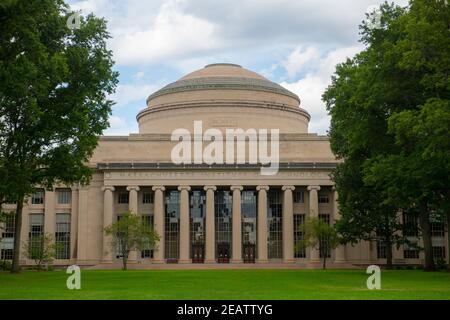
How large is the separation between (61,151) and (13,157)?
3.30 metres

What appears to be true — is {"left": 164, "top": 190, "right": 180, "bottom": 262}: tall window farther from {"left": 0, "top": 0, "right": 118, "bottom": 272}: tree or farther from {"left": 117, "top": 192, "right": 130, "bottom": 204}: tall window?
{"left": 0, "top": 0, "right": 118, "bottom": 272}: tree

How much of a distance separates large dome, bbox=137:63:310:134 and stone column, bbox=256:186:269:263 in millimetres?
13875

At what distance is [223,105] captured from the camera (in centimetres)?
10225

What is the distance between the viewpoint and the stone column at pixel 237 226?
3511 inches

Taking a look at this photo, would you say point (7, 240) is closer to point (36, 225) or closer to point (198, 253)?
point (36, 225)

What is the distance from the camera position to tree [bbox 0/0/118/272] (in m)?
38.8

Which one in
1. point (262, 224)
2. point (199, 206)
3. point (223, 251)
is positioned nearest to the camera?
point (262, 224)

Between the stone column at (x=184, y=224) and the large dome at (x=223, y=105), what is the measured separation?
13.8m

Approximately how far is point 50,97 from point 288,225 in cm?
4862

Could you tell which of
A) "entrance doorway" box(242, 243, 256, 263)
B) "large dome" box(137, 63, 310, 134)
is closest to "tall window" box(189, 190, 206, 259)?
"entrance doorway" box(242, 243, 256, 263)

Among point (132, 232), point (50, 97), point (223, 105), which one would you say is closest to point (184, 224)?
point (132, 232)

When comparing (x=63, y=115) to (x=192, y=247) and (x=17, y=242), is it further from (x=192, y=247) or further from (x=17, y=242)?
(x=192, y=247)

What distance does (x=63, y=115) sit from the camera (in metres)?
48.0

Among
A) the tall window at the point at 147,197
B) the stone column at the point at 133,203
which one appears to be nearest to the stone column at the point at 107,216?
the stone column at the point at 133,203
